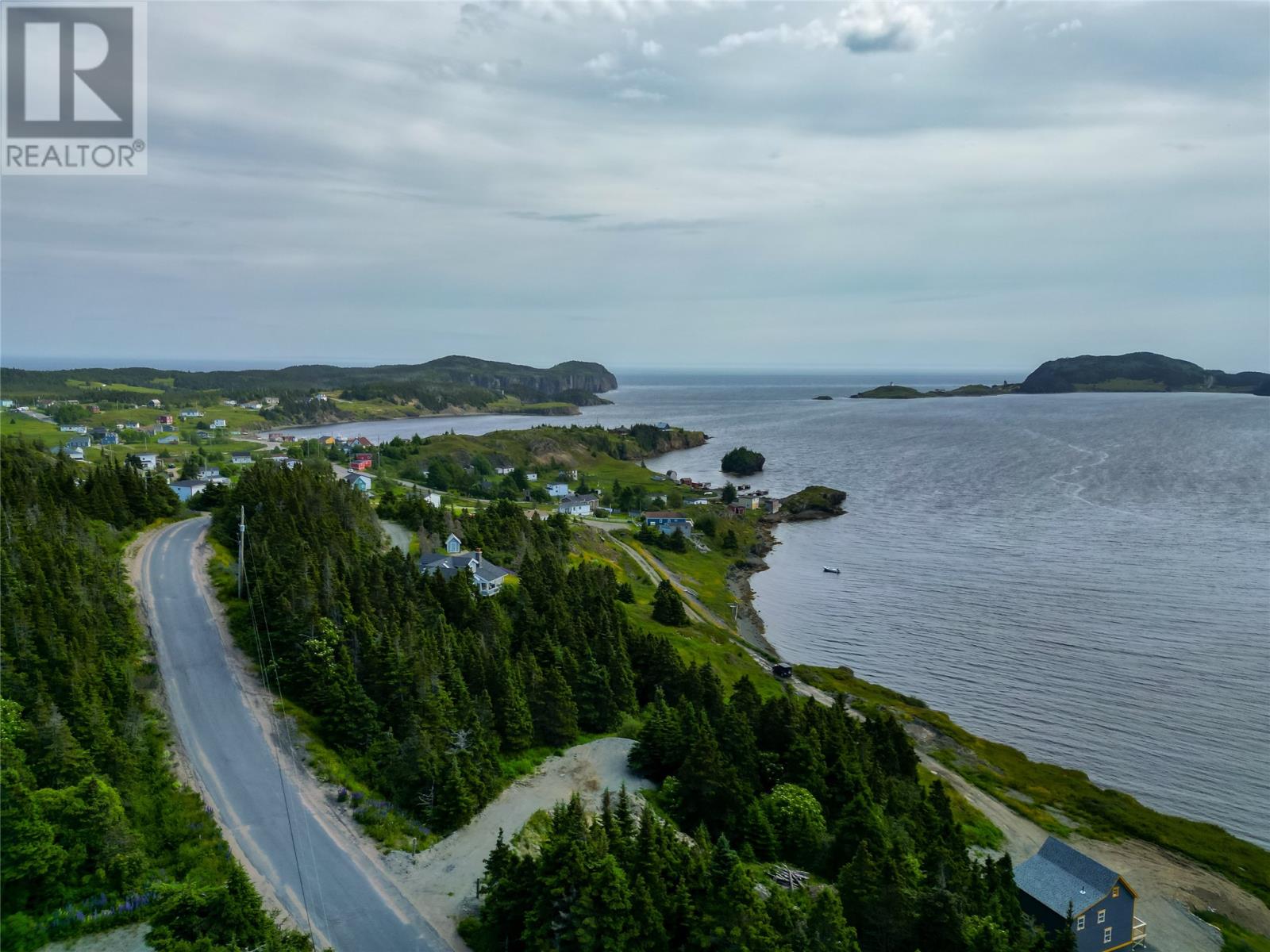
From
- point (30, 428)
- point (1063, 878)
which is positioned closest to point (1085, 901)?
point (1063, 878)

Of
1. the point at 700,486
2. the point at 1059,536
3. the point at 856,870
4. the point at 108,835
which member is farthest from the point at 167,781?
the point at 700,486

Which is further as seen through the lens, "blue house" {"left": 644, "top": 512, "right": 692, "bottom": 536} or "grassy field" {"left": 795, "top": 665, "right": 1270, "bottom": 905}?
"blue house" {"left": 644, "top": 512, "right": 692, "bottom": 536}

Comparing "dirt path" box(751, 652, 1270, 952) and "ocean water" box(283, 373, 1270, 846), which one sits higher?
"ocean water" box(283, 373, 1270, 846)

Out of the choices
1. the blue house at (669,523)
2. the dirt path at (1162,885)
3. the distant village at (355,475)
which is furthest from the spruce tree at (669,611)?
the blue house at (669,523)

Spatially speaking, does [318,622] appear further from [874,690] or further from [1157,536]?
[1157,536]

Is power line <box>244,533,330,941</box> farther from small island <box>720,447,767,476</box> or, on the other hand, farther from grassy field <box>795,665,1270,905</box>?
small island <box>720,447,767,476</box>

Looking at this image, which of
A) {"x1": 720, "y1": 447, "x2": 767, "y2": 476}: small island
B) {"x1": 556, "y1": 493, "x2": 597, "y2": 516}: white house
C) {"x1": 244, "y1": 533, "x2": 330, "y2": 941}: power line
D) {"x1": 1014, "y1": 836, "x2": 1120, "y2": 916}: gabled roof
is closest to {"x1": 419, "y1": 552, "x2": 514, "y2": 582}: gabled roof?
{"x1": 244, "y1": 533, "x2": 330, "y2": 941}: power line

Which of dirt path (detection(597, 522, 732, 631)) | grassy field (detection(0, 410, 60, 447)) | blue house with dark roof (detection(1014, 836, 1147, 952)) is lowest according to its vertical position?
blue house with dark roof (detection(1014, 836, 1147, 952))
